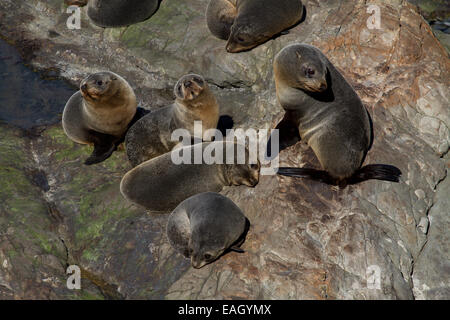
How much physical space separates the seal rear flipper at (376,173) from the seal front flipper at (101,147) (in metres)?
3.65

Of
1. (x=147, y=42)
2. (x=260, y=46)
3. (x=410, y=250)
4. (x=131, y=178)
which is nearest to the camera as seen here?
(x=410, y=250)

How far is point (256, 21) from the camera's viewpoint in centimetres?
787

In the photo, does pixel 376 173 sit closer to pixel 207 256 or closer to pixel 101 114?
pixel 207 256

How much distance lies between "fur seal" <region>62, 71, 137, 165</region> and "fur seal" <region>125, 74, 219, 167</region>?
0.41 metres

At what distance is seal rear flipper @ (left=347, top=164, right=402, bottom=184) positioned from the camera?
5633 mm

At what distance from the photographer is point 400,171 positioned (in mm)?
5777

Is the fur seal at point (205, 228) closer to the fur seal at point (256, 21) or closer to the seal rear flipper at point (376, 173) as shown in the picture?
the seal rear flipper at point (376, 173)

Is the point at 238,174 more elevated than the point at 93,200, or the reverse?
the point at 238,174

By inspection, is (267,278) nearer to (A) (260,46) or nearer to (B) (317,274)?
(B) (317,274)

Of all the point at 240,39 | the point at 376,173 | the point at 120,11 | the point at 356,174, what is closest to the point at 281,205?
the point at 356,174

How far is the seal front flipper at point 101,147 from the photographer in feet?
23.6

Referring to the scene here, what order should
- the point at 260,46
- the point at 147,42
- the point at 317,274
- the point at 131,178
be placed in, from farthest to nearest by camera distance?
the point at 147,42 < the point at 260,46 < the point at 131,178 < the point at 317,274

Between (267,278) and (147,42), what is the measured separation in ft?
19.4

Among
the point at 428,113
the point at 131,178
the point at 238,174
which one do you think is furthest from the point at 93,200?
the point at 428,113
